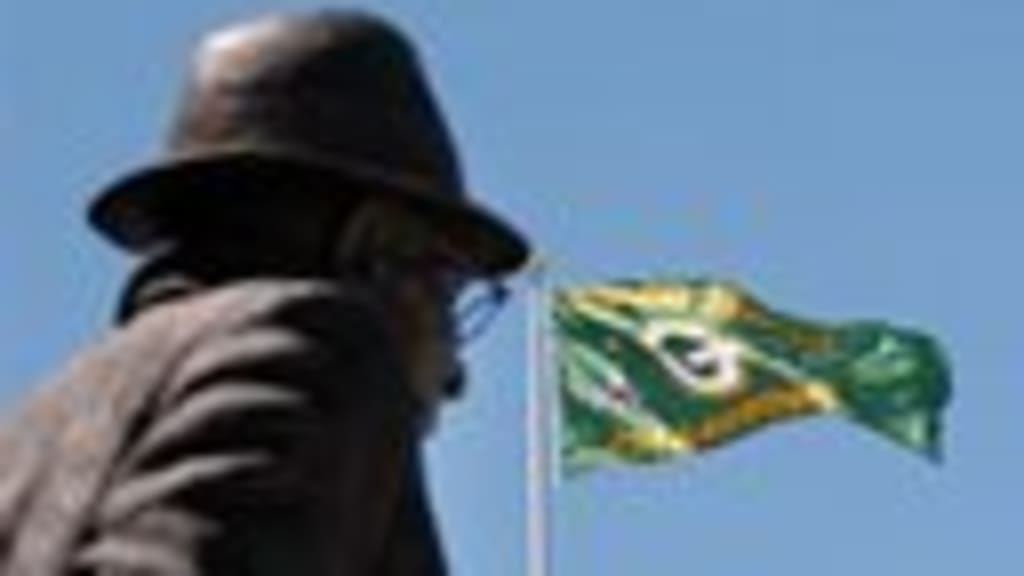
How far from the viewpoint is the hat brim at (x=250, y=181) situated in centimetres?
623

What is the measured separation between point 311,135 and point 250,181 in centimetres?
9

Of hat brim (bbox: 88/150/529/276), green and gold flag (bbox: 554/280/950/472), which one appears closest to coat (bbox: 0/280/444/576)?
hat brim (bbox: 88/150/529/276)

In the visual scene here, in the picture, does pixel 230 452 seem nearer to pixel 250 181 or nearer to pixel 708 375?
pixel 250 181

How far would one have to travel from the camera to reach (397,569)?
612 cm

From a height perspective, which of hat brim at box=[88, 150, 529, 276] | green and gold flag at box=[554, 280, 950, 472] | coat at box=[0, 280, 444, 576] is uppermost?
green and gold flag at box=[554, 280, 950, 472]

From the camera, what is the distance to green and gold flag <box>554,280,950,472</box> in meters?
32.2

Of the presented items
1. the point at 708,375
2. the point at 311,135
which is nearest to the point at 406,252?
the point at 311,135

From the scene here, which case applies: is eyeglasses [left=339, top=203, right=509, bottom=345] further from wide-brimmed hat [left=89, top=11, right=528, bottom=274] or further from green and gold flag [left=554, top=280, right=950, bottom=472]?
green and gold flag [left=554, top=280, right=950, bottom=472]

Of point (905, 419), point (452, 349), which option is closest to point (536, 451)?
point (905, 419)

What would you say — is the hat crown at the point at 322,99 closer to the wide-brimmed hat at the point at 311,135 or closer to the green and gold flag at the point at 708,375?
the wide-brimmed hat at the point at 311,135

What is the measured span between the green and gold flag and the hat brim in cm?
2534

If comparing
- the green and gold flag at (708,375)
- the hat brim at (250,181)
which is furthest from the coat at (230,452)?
the green and gold flag at (708,375)

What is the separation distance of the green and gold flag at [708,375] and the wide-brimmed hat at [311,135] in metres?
25.3

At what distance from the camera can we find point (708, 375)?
3275 cm
